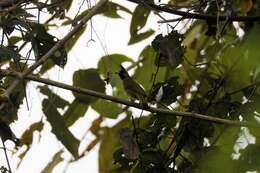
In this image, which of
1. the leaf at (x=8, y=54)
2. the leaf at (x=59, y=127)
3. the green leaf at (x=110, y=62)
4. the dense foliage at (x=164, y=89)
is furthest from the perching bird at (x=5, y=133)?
the green leaf at (x=110, y=62)

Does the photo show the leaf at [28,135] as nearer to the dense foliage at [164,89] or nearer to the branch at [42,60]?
the dense foliage at [164,89]

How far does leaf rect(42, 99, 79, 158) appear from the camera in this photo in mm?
1365

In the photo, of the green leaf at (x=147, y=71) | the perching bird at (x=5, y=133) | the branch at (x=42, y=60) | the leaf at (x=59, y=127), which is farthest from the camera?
the green leaf at (x=147, y=71)

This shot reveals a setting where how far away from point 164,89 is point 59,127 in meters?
0.34

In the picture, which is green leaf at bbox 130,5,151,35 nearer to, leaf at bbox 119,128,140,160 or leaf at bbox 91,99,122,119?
leaf at bbox 91,99,122,119

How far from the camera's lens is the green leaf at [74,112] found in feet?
5.06

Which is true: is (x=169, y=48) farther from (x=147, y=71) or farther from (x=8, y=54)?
(x=147, y=71)

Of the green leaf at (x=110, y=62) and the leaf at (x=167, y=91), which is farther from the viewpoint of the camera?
the green leaf at (x=110, y=62)

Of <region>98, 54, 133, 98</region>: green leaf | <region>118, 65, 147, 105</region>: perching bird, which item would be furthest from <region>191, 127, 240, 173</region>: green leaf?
<region>98, 54, 133, 98</region>: green leaf

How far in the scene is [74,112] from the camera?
1559 millimetres

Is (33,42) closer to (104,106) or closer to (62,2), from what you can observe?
(62,2)

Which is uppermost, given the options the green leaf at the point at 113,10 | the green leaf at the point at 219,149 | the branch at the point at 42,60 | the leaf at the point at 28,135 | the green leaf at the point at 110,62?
the green leaf at the point at 113,10

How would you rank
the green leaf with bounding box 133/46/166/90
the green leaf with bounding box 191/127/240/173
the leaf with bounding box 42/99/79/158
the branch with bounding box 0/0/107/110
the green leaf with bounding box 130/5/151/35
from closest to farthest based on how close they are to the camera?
the branch with bounding box 0/0/107/110 < the green leaf with bounding box 191/127/240/173 < the leaf with bounding box 42/99/79/158 < the green leaf with bounding box 133/46/166/90 < the green leaf with bounding box 130/5/151/35

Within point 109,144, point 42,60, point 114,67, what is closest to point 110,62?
point 114,67
